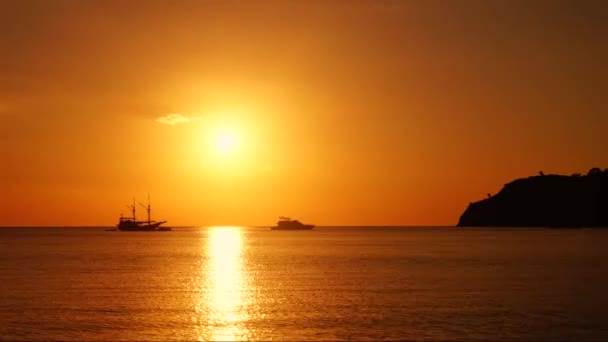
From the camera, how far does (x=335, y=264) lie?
4510 inches

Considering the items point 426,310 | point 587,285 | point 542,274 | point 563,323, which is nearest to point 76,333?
point 426,310

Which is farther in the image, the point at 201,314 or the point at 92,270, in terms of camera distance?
the point at 92,270

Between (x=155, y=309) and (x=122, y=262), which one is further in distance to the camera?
(x=122, y=262)

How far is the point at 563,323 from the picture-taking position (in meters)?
47.8

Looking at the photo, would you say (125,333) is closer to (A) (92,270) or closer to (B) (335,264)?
(A) (92,270)

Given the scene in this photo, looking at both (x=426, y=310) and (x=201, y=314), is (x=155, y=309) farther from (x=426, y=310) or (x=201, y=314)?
(x=426, y=310)

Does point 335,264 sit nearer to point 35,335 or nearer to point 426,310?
point 426,310

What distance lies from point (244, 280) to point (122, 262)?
4401cm

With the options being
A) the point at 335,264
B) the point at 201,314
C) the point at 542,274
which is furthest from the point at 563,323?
the point at 335,264

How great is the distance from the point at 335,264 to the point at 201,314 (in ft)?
205

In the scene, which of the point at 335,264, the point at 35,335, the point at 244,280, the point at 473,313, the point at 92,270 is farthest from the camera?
the point at 335,264

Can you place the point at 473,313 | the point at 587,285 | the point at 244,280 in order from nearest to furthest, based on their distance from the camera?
the point at 473,313 < the point at 587,285 < the point at 244,280

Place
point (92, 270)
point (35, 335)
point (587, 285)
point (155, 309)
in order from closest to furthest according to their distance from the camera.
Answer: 1. point (35, 335)
2. point (155, 309)
3. point (587, 285)
4. point (92, 270)

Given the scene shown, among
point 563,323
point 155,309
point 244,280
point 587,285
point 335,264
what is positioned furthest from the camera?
point 335,264
